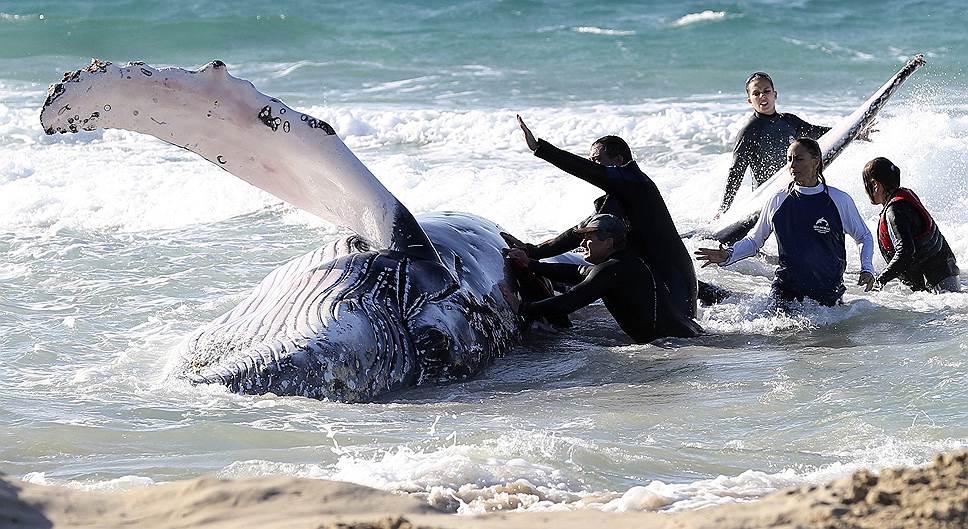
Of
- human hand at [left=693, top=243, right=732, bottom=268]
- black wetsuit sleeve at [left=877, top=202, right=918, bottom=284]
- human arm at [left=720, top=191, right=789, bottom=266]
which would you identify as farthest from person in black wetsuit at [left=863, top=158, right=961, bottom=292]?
human hand at [left=693, top=243, right=732, bottom=268]

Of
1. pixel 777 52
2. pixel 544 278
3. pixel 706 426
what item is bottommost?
pixel 706 426

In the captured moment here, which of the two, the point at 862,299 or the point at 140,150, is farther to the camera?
the point at 140,150

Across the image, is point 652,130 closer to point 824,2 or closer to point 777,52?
point 777,52

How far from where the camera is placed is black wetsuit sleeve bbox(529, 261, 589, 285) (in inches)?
320

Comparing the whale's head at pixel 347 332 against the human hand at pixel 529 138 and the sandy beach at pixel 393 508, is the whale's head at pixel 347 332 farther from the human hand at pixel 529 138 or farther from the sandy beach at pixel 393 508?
the sandy beach at pixel 393 508

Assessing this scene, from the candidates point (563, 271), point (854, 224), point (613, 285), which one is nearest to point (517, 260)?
point (563, 271)

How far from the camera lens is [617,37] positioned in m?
27.0

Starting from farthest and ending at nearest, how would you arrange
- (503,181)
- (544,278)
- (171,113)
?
(503,181) → (544,278) → (171,113)

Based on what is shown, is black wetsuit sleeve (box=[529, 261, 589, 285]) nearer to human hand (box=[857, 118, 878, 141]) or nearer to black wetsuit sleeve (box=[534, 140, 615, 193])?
black wetsuit sleeve (box=[534, 140, 615, 193])

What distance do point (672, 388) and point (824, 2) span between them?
2427cm

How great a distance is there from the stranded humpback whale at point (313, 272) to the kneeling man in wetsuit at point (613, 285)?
0.43m

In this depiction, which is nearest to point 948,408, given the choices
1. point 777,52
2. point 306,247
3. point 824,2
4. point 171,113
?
point 171,113

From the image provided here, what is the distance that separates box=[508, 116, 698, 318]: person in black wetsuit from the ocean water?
464mm

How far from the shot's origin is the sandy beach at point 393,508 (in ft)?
12.8
